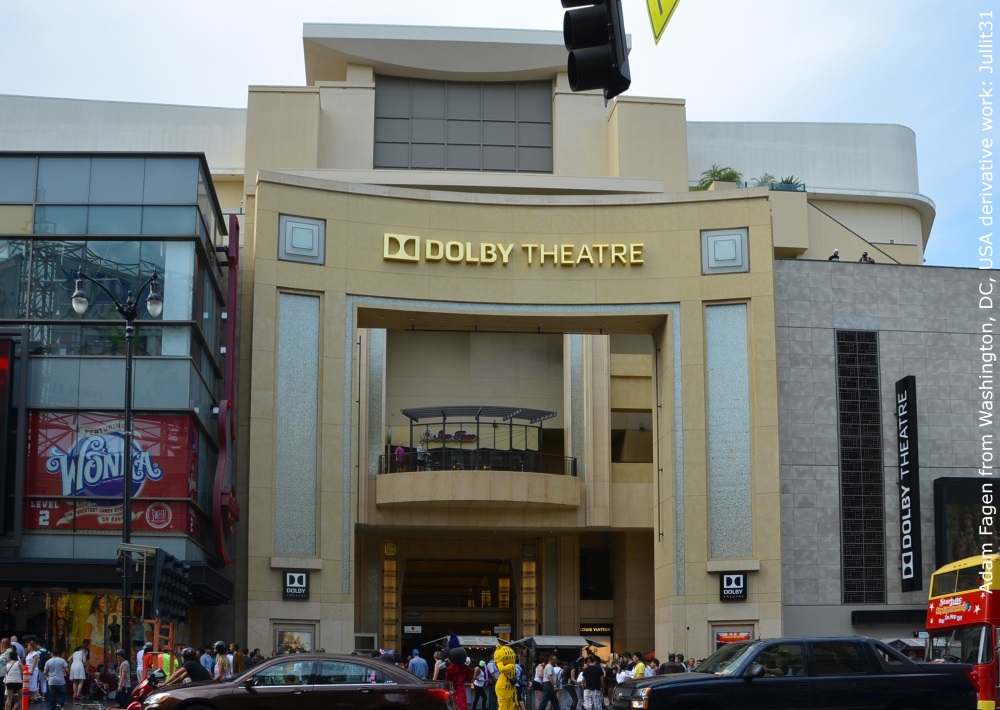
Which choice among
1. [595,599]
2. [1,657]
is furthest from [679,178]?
[1,657]

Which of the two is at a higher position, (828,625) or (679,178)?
(679,178)

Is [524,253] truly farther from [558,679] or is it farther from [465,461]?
[558,679]

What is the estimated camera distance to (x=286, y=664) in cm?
1928

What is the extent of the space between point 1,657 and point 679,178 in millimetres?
31717

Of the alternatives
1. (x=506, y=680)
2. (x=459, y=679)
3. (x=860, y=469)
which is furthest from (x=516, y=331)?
(x=506, y=680)

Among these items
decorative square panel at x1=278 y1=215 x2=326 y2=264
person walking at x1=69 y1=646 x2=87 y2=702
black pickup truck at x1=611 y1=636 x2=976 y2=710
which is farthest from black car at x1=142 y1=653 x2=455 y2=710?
decorative square panel at x1=278 y1=215 x2=326 y2=264

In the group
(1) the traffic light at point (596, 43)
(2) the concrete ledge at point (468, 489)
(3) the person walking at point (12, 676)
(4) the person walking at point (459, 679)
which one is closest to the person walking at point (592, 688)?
(4) the person walking at point (459, 679)

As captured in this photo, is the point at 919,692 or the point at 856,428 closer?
the point at 919,692

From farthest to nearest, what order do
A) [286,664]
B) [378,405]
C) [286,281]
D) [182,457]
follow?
1. [378,405]
2. [286,281]
3. [182,457]
4. [286,664]

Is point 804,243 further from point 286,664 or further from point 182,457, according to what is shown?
point 286,664

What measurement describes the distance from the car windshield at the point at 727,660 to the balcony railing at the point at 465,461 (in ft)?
80.5

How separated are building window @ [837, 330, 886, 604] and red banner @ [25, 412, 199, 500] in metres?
20.2

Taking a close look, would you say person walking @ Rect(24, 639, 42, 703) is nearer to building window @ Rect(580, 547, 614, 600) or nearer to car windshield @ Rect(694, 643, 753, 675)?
car windshield @ Rect(694, 643, 753, 675)

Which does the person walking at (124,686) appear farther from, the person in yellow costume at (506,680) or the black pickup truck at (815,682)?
the black pickup truck at (815,682)
